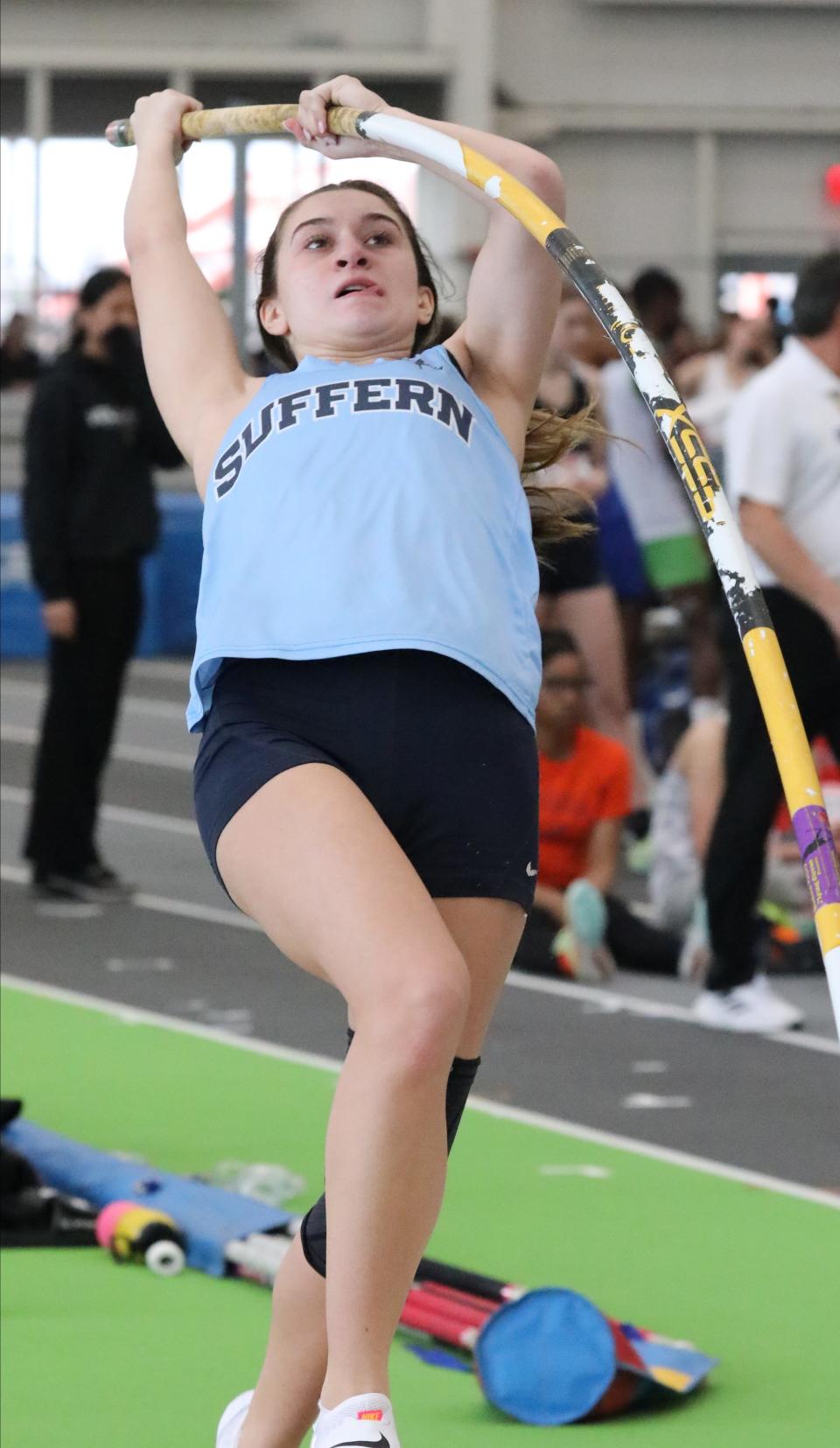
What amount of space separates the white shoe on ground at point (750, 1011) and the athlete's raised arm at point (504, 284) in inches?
137

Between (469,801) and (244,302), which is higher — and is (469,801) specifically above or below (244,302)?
above

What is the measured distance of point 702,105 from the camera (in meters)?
22.0

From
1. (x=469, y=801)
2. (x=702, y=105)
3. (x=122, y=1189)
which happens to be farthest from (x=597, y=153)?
(x=469, y=801)

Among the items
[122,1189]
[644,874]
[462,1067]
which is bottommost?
[644,874]

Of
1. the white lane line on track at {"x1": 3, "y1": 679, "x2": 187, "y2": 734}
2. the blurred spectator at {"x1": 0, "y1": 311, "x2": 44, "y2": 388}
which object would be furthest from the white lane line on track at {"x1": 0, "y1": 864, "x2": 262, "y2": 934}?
the blurred spectator at {"x1": 0, "y1": 311, "x2": 44, "y2": 388}

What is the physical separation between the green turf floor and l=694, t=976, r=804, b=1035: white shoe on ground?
1.14m

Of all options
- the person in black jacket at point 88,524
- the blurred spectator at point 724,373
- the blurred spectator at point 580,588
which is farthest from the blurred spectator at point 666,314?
the person in black jacket at point 88,524

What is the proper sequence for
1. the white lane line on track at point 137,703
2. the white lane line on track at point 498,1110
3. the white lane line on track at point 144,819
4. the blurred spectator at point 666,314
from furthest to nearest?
the white lane line on track at point 137,703 → the blurred spectator at point 666,314 → the white lane line on track at point 144,819 → the white lane line on track at point 498,1110

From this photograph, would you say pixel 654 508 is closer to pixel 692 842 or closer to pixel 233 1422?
pixel 692 842

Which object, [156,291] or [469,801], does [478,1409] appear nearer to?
[469,801]

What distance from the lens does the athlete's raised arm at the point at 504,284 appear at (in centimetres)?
310

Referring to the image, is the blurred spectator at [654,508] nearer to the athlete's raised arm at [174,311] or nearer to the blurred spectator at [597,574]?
the blurred spectator at [597,574]

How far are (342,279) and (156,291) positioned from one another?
0.28 meters

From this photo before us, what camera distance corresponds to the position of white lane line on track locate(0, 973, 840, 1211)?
16.3 feet
